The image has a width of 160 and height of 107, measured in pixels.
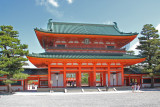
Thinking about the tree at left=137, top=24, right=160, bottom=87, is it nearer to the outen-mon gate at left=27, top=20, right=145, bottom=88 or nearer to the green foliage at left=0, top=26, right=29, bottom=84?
the outen-mon gate at left=27, top=20, right=145, bottom=88

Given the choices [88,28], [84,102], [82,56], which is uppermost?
[88,28]

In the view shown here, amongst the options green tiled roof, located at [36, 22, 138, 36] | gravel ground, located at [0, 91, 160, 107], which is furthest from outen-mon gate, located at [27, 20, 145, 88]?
gravel ground, located at [0, 91, 160, 107]

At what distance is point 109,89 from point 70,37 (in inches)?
480

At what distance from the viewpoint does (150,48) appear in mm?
31844

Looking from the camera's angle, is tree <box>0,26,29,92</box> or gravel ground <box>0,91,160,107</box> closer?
gravel ground <box>0,91,160,107</box>

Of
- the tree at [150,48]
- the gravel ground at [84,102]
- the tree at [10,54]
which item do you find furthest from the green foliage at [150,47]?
the tree at [10,54]

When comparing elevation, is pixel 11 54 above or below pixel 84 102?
above

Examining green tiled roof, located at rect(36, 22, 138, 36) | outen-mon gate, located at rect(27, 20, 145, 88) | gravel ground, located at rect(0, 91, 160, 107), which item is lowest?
gravel ground, located at rect(0, 91, 160, 107)

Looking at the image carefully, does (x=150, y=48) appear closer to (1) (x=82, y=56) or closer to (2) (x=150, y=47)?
(2) (x=150, y=47)

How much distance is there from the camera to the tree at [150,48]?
31.4m

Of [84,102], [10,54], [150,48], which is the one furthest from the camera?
[150,48]

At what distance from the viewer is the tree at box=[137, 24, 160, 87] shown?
103 feet

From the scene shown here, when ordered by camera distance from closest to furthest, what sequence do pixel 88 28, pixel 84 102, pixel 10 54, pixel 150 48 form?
pixel 84 102, pixel 10 54, pixel 150 48, pixel 88 28

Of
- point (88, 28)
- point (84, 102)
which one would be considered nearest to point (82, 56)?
point (88, 28)
